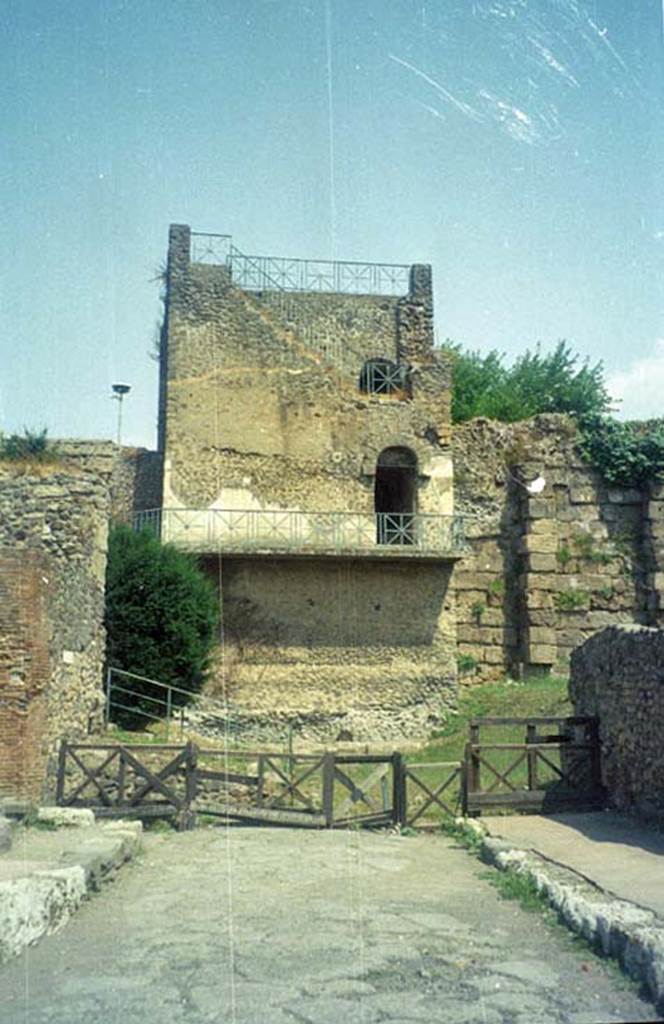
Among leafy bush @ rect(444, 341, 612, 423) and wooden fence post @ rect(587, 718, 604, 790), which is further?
leafy bush @ rect(444, 341, 612, 423)

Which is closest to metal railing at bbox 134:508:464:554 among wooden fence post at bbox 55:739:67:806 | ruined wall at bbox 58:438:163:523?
ruined wall at bbox 58:438:163:523

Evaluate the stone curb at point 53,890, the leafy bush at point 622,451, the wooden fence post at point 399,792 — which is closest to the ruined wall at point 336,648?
the leafy bush at point 622,451

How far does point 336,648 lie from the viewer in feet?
71.3

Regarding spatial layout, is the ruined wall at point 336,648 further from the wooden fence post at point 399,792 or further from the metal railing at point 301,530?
the wooden fence post at point 399,792

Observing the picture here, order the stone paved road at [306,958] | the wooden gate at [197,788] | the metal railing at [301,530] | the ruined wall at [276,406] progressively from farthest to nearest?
the ruined wall at [276,406] → the metal railing at [301,530] → the wooden gate at [197,788] → the stone paved road at [306,958]

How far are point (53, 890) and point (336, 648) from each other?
1488 centimetres

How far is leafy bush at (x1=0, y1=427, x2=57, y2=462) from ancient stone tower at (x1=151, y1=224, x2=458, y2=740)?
5.67 meters

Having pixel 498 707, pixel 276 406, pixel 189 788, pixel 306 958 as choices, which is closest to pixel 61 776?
pixel 189 788

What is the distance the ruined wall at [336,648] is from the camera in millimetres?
21234

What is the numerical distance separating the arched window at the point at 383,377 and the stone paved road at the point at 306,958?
16.5m

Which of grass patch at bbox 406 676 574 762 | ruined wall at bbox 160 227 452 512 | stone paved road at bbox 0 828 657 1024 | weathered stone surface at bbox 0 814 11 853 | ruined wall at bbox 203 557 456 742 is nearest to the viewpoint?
stone paved road at bbox 0 828 657 1024

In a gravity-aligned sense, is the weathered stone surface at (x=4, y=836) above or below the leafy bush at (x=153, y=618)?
A: below

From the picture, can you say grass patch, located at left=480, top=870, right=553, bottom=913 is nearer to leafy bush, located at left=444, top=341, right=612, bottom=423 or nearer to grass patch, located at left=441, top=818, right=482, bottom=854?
grass patch, located at left=441, top=818, right=482, bottom=854

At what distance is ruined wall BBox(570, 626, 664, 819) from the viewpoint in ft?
36.7
